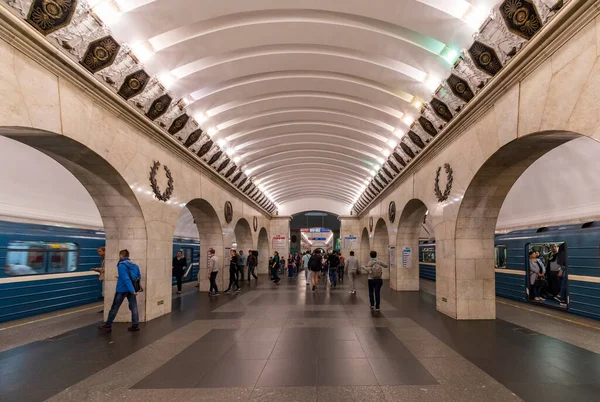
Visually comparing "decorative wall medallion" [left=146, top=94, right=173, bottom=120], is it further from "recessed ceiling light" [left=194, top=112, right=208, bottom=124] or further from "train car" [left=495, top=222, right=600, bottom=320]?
"train car" [left=495, top=222, right=600, bottom=320]

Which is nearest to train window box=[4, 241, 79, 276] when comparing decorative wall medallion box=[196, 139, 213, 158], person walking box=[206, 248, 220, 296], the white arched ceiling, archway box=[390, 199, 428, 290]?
person walking box=[206, 248, 220, 296]

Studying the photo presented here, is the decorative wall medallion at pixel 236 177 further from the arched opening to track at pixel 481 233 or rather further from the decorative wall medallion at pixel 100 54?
the arched opening to track at pixel 481 233

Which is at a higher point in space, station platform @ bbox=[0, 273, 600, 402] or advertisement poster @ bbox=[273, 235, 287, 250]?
advertisement poster @ bbox=[273, 235, 287, 250]

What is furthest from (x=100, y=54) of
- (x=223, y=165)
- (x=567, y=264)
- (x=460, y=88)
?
(x=567, y=264)

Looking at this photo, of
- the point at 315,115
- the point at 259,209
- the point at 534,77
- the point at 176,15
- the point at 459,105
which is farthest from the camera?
the point at 259,209

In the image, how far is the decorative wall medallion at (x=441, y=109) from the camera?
7703 mm

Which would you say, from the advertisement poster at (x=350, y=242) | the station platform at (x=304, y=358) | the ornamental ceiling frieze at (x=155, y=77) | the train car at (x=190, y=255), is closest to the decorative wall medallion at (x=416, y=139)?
the ornamental ceiling frieze at (x=155, y=77)

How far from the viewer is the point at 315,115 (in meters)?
11.3

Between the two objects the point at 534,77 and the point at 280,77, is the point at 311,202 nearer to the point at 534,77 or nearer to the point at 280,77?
the point at 280,77

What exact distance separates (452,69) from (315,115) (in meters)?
5.26

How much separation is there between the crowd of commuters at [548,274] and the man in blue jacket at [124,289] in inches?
392

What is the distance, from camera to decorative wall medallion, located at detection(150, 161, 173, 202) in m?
8.09

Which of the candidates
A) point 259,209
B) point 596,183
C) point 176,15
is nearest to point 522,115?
point 596,183

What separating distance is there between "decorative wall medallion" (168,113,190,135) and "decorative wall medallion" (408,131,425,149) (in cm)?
600
